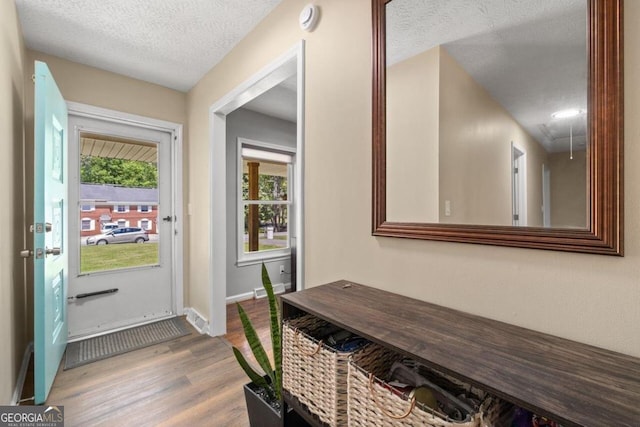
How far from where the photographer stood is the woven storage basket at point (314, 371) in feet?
3.09

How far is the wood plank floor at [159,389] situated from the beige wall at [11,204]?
347 millimetres

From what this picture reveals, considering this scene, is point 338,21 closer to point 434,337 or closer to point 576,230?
point 576,230

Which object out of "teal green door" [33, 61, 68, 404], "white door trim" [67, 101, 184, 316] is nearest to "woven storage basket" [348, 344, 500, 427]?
"teal green door" [33, 61, 68, 404]

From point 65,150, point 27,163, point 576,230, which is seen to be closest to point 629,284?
point 576,230

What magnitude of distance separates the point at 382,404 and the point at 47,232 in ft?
6.61

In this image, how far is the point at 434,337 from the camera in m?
0.79

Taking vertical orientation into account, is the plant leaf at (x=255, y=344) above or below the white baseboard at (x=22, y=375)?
above

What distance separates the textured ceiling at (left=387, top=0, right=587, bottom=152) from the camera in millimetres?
785

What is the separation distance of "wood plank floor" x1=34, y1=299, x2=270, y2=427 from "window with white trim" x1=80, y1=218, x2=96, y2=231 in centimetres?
116

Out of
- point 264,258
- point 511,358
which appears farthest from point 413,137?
point 264,258

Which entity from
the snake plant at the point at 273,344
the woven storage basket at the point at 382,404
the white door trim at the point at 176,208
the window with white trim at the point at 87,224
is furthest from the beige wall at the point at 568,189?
the window with white trim at the point at 87,224

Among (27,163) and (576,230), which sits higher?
(27,163)

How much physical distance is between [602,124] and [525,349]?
0.60m

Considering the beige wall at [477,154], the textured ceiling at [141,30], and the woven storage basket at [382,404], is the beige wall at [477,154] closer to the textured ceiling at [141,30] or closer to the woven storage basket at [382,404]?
the woven storage basket at [382,404]
